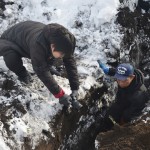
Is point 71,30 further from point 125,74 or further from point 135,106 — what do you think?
point 135,106

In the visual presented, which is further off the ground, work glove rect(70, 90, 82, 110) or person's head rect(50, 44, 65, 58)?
person's head rect(50, 44, 65, 58)

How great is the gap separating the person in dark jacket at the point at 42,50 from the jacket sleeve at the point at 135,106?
2.54ft

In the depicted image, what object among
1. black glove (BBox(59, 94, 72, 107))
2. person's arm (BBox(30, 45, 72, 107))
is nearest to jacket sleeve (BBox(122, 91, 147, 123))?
black glove (BBox(59, 94, 72, 107))

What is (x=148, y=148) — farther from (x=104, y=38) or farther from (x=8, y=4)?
(x=8, y=4)

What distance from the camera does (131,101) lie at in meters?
4.71

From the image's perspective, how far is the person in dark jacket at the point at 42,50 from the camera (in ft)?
12.4

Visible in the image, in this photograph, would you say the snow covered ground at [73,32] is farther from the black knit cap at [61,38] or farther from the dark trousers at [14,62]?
the black knit cap at [61,38]

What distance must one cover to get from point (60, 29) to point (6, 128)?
4.42ft

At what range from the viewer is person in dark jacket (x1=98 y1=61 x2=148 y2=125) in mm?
4598

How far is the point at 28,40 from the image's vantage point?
14.1 feet

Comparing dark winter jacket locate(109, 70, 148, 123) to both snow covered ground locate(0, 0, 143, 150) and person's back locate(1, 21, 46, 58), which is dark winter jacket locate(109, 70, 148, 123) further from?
person's back locate(1, 21, 46, 58)

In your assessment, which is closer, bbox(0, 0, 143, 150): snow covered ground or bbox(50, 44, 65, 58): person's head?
bbox(50, 44, 65, 58): person's head

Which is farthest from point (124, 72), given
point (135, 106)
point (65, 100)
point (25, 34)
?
point (25, 34)

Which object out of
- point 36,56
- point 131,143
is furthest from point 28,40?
point 131,143
